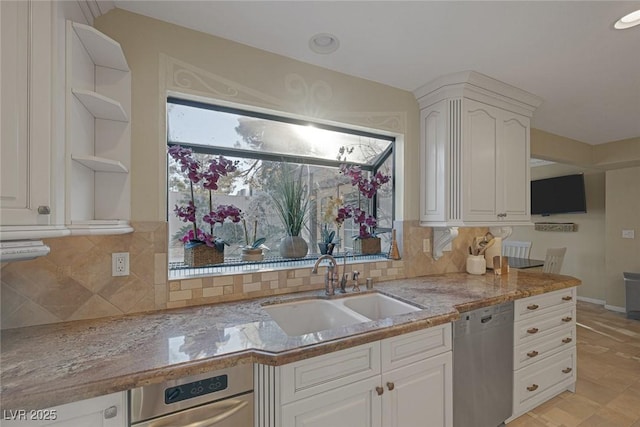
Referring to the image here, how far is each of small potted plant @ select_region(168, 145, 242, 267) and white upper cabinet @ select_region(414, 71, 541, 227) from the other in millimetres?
1529

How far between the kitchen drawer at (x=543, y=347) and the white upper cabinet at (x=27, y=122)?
2.62 meters

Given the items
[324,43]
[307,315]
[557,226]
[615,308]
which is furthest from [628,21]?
[615,308]

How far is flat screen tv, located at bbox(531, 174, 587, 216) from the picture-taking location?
4.70m

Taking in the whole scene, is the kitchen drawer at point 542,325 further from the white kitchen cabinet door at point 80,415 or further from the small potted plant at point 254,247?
the white kitchen cabinet door at point 80,415

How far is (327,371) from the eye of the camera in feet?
3.85

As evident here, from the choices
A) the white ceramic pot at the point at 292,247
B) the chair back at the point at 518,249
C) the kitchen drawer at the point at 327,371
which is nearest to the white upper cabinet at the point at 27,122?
the kitchen drawer at the point at 327,371

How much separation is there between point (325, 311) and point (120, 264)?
1144 millimetres

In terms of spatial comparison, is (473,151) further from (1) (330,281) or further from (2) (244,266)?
(2) (244,266)

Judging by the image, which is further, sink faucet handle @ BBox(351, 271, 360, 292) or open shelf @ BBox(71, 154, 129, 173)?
sink faucet handle @ BBox(351, 271, 360, 292)

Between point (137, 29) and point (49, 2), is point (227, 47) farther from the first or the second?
point (49, 2)

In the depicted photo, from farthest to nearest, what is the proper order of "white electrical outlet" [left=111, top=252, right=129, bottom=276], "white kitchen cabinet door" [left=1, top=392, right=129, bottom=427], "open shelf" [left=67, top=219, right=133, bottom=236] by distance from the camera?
"white electrical outlet" [left=111, top=252, right=129, bottom=276], "open shelf" [left=67, top=219, right=133, bottom=236], "white kitchen cabinet door" [left=1, top=392, right=129, bottom=427]

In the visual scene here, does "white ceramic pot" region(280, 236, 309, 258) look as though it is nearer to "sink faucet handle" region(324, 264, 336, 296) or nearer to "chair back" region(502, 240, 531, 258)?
"sink faucet handle" region(324, 264, 336, 296)

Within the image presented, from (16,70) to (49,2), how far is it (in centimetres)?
28

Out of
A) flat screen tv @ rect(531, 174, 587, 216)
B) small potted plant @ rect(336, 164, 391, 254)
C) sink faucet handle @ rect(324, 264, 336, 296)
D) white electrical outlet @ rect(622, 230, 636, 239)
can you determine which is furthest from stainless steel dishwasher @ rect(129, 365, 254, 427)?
flat screen tv @ rect(531, 174, 587, 216)
